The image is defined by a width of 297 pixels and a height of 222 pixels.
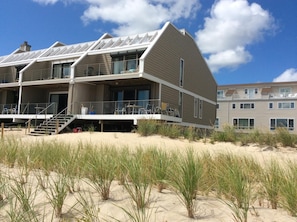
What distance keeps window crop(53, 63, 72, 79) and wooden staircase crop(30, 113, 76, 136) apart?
17.2ft

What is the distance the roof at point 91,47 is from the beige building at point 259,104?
24556 millimetres

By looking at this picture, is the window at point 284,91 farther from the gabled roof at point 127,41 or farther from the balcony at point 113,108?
the gabled roof at point 127,41

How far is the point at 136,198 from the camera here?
3.83m

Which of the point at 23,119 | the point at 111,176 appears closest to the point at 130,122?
the point at 23,119

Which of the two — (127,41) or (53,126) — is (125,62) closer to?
(127,41)

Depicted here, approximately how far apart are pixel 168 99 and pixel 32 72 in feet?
40.6

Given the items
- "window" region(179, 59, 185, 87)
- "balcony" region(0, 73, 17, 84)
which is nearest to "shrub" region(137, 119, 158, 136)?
"window" region(179, 59, 185, 87)

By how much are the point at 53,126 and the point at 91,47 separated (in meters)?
7.63

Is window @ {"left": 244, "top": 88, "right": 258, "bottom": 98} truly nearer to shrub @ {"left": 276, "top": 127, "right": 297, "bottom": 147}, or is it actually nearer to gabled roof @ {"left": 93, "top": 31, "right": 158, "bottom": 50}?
gabled roof @ {"left": 93, "top": 31, "right": 158, "bottom": 50}

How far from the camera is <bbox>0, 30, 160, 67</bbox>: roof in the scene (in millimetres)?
22367

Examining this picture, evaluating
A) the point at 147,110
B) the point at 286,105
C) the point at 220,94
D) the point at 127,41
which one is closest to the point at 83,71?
the point at 127,41

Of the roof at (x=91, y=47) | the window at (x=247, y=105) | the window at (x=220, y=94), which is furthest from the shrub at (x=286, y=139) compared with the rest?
the window at (x=220, y=94)

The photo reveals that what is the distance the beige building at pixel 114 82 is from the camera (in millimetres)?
20812

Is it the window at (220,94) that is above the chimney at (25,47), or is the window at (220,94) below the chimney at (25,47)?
below
